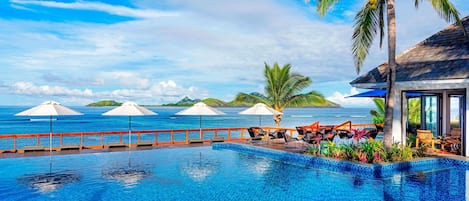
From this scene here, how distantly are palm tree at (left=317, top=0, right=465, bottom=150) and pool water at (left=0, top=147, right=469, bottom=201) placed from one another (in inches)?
88.7

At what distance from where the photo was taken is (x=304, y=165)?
12773mm

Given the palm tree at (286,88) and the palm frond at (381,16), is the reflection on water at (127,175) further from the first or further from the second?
the palm tree at (286,88)

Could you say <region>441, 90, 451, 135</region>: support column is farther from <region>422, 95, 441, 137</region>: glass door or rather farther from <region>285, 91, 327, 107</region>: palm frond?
<region>285, 91, 327, 107</region>: palm frond

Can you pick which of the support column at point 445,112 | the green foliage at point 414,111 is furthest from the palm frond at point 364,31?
the green foliage at point 414,111

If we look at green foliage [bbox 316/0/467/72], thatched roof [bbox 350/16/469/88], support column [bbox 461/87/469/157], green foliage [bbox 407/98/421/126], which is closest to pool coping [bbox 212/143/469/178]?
support column [bbox 461/87/469/157]

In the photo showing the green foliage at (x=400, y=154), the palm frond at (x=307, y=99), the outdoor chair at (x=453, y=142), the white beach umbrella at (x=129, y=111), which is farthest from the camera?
the palm frond at (x=307, y=99)

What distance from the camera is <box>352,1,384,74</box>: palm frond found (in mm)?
12688

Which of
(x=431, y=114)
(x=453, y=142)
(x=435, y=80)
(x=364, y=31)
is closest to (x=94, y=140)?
(x=431, y=114)

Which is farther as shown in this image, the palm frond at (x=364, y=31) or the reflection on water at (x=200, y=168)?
the palm frond at (x=364, y=31)

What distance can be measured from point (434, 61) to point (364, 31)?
2963 mm

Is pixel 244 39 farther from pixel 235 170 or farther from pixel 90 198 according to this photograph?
pixel 90 198

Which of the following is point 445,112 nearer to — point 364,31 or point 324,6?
point 364,31

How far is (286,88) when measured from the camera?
23.4m

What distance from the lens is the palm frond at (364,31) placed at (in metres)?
12.7
